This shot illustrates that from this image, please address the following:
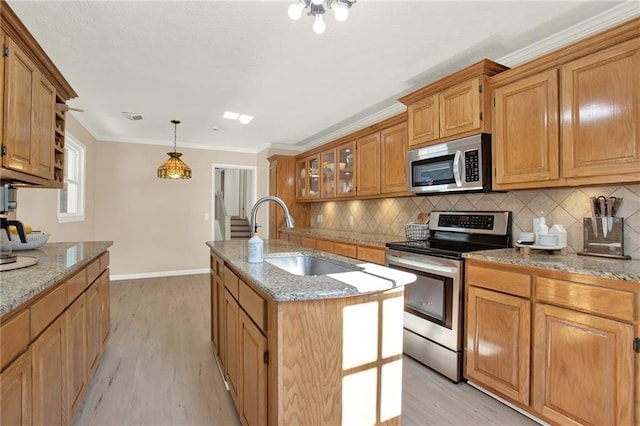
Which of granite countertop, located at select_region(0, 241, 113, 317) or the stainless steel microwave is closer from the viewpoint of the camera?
granite countertop, located at select_region(0, 241, 113, 317)

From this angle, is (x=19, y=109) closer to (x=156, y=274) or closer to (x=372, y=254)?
(x=372, y=254)

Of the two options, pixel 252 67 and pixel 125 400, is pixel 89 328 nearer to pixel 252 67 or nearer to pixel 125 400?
pixel 125 400

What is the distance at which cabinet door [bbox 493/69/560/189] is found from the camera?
2.04 m

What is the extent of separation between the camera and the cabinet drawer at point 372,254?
309cm

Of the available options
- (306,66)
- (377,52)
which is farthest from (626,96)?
(306,66)

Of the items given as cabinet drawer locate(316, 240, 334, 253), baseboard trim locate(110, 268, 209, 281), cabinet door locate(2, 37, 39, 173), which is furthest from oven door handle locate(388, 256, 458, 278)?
baseboard trim locate(110, 268, 209, 281)

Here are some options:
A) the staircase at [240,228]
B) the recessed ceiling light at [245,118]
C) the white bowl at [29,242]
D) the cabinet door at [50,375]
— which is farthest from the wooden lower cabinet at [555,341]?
the staircase at [240,228]

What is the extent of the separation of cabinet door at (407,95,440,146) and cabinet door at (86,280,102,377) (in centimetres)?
280

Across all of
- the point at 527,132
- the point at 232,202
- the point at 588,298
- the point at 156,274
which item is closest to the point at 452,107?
the point at 527,132

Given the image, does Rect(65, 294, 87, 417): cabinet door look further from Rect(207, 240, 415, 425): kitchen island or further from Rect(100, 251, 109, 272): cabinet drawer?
Rect(207, 240, 415, 425): kitchen island

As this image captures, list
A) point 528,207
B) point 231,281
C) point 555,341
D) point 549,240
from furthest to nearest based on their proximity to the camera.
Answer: point 528,207, point 549,240, point 231,281, point 555,341

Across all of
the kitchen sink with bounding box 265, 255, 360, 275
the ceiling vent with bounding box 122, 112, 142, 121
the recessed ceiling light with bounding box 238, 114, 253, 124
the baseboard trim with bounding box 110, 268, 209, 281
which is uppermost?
the recessed ceiling light with bounding box 238, 114, 253, 124

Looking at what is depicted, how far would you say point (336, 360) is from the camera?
4.16 feet

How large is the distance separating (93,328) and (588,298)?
116 inches
